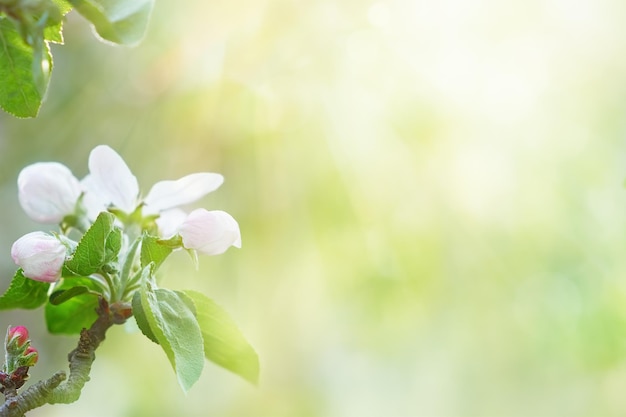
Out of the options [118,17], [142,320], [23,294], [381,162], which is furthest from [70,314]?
[381,162]

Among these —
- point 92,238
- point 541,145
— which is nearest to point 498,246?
point 541,145

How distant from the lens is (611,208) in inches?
81.4

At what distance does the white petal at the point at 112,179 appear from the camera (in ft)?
1.96

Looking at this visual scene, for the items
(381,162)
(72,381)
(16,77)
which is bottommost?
(72,381)

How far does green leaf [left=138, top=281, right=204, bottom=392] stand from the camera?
47 centimetres

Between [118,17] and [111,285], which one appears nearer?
[118,17]

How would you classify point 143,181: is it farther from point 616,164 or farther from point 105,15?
point 105,15

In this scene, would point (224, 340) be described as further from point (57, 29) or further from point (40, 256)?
point (57, 29)

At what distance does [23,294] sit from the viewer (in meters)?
0.57

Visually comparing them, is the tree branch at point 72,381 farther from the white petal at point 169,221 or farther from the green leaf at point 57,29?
the green leaf at point 57,29

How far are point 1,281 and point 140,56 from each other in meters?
0.71

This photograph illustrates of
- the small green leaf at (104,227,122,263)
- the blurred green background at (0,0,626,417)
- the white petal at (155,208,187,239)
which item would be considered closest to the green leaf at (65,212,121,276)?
the small green leaf at (104,227,122,263)

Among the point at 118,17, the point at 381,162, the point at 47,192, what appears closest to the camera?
the point at 118,17

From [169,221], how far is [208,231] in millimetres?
111
